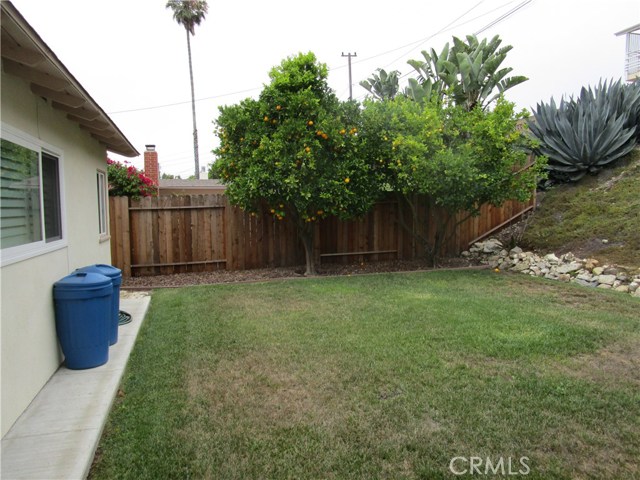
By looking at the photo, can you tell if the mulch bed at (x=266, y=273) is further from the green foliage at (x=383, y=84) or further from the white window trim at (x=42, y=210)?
the green foliage at (x=383, y=84)

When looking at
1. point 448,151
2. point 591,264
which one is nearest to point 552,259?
point 591,264

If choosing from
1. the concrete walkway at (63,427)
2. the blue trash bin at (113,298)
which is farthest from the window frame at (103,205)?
the concrete walkway at (63,427)

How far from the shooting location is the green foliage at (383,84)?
51.9 feet

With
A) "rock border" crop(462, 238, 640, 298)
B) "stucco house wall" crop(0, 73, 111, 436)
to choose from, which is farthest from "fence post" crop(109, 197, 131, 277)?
"rock border" crop(462, 238, 640, 298)

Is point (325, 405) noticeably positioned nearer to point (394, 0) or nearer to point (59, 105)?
point (59, 105)

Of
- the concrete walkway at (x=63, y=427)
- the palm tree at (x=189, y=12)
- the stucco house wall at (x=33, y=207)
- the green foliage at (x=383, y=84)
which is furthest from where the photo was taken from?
the palm tree at (x=189, y=12)

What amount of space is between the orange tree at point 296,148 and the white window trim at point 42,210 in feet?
12.4

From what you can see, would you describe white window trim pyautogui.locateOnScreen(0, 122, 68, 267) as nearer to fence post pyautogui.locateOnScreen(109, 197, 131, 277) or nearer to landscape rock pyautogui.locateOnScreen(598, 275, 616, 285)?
fence post pyautogui.locateOnScreen(109, 197, 131, 277)

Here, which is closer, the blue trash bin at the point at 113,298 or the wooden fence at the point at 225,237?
the blue trash bin at the point at 113,298

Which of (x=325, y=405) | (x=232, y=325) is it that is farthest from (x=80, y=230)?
(x=325, y=405)

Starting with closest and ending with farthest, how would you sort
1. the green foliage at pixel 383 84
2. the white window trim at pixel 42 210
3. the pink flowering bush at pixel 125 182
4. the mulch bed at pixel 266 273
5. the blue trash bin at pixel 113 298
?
the white window trim at pixel 42 210, the blue trash bin at pixel 113 298, the mulch bed at pixel 266 273, the pink flowering bush at pixel 125 182, the green foliage at pixel 383 84

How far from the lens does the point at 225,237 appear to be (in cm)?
981

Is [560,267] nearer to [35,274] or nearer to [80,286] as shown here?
[80,286]

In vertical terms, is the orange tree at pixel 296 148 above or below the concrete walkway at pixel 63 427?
above
